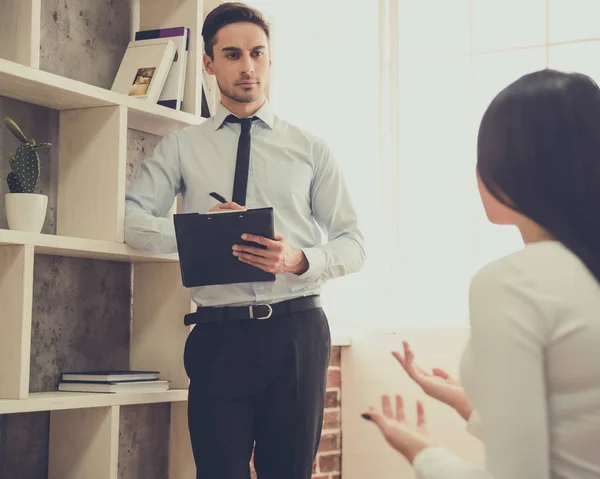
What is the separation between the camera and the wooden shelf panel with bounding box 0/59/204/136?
2.43 m

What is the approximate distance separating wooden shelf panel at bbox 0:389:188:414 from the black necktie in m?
0.66

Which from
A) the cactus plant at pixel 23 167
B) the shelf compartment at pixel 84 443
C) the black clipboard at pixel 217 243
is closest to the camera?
the black clipboard at pixel 217 243

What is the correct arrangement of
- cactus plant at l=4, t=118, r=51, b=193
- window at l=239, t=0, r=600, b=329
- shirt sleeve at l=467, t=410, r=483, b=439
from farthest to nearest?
window at l=239, t=0, r=600, b=329, cactus plant at l=4, t=118, r=51, b=193, shirt sleeve at l=467, t=410, r=483, b=439

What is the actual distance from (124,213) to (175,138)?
29 cm

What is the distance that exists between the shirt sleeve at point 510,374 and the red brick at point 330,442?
117 inches

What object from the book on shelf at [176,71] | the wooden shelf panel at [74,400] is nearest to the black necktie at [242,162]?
the book on shelf at [176,71]

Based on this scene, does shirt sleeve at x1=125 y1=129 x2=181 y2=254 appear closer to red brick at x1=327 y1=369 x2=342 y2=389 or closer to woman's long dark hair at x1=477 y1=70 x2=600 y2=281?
red brick at x1=327 y1=369 x2=342 y2=389

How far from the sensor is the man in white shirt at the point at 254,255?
249cm

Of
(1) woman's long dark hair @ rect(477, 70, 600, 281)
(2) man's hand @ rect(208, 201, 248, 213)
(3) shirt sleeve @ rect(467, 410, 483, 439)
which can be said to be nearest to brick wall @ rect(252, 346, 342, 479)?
(2) man's hand @ rect(208, 201, 248, 213)

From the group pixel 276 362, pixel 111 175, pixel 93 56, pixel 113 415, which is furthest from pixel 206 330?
pixel 93 56

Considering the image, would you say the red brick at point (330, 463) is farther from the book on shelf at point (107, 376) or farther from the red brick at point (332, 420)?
the book on shelf at point (107, 376)

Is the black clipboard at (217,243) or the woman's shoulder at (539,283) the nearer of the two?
the woman's shoulder at (539,283)

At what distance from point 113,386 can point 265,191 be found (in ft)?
2.43

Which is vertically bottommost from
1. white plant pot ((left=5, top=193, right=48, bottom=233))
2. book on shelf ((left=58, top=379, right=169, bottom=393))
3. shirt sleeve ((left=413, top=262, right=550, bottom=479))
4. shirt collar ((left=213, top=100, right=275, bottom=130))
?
book on shelf ((left=58, top=379, right=169, bottom=393))
